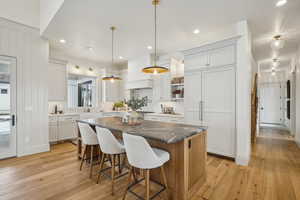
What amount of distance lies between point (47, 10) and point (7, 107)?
2.38 metres

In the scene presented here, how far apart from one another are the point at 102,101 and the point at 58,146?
7.57 feet

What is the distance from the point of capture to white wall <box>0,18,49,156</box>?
132 inches

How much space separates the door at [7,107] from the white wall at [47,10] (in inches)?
43.8

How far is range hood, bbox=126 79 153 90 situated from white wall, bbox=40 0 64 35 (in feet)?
9.69

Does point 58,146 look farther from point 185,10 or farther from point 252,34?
point 252,34

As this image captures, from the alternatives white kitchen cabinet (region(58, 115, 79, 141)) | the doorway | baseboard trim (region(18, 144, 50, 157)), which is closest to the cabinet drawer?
white kitchen cabinet (region(58, 115, 79, 141))

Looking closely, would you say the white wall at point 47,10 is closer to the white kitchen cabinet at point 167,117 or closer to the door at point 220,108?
the door at point 220,108

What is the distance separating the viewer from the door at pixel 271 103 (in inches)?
300

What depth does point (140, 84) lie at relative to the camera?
519 centimetres

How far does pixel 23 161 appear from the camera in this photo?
3154 mm

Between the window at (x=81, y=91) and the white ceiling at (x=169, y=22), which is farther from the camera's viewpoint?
the window at (x=81, y=91)

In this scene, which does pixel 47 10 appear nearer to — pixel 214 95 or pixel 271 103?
pixel 214 95

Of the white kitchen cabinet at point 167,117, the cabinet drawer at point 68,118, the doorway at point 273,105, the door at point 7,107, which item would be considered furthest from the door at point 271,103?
the door at point 7,107

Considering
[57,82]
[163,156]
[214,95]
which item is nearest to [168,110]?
[214,95]
